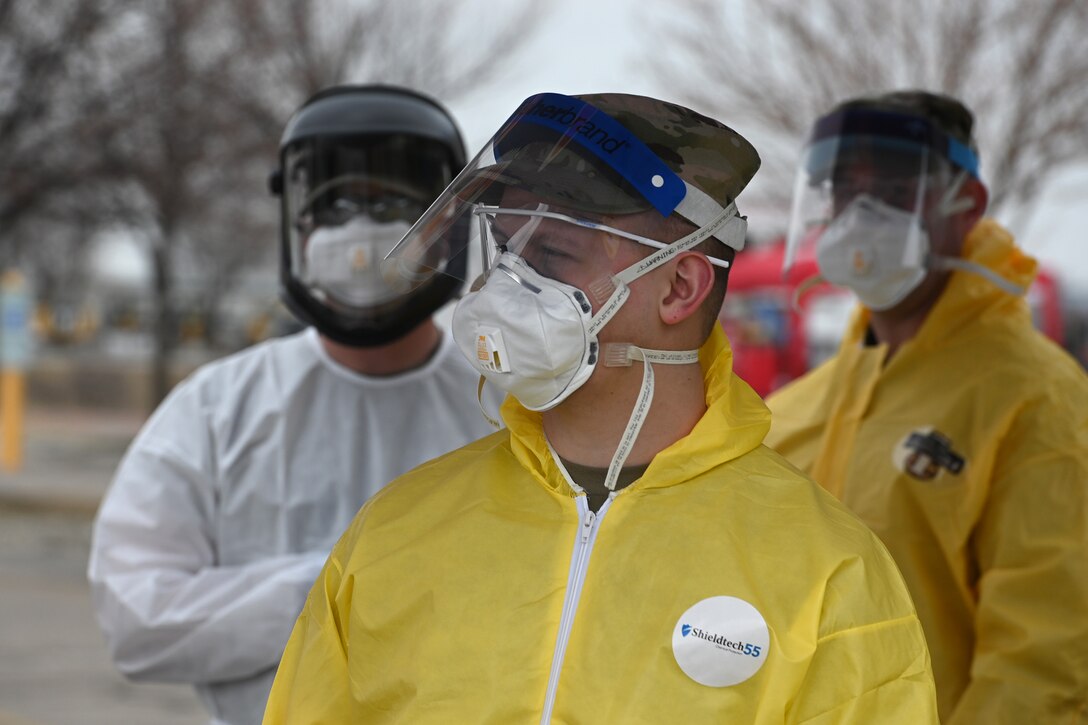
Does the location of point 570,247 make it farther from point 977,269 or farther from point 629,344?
point 977,269

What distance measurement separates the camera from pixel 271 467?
9.48ft

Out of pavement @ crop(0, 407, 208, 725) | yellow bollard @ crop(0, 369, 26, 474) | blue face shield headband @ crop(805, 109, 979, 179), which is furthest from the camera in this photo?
yellow bollard @ crop(0, 369, 26, 474)

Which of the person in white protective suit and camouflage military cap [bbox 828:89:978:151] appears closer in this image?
the person in white protective suit

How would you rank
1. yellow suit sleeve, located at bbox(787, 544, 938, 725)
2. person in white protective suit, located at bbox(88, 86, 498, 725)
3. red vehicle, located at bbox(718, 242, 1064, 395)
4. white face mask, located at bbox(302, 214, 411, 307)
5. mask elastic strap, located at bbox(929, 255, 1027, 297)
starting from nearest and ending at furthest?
yellow suit sleeve, located at bbox(787, 544, 938, 725) → person in white protective suit, located at bbox(88, 86, 498, 725) → white face mask, located at bbox(302, 214, 411, 307) → mask elastic strap, located at bbox(929, 255, 1027, 297) → red vehicle, located at bbox(718, 242, 1064, 395)

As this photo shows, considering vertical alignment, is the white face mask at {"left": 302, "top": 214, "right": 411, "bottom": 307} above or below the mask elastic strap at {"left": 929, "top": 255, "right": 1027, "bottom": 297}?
below

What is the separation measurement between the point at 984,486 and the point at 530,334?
128cm

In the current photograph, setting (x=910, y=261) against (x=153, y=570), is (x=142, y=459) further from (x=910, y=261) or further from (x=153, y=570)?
(x=910, y=261)

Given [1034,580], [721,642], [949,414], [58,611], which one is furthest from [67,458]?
[721,642]

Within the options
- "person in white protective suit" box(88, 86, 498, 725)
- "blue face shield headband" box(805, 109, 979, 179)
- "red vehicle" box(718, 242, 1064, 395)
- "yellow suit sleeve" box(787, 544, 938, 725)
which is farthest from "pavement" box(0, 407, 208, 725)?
"red vehicle" box(718, 242, 1064, 395)

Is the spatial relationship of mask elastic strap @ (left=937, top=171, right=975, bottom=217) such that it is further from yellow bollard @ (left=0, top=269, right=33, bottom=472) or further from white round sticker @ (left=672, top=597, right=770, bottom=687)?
yellow bollard @ (left=0, top=269, right=33, bottom=472)

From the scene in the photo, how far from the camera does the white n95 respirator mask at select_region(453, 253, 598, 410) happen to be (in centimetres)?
196

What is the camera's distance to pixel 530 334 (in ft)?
6.40

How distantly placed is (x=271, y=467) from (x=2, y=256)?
1389 cm

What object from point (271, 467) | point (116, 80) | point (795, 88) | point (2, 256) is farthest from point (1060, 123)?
point (2, 256)
